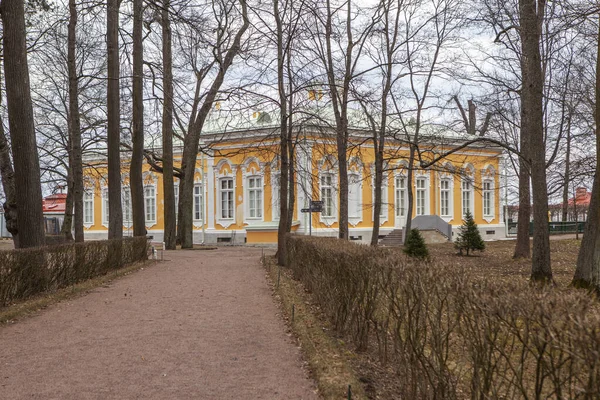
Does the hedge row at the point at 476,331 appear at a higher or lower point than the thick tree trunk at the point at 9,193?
lower

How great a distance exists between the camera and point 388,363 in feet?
19.8

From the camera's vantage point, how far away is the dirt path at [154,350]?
207 inches

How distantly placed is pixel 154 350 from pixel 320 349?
6.11ft

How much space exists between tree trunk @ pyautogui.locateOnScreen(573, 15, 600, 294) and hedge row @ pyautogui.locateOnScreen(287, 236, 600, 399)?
474cm

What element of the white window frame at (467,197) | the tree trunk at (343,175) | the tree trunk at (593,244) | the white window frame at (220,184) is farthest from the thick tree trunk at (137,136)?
the white window frame at (467,197)

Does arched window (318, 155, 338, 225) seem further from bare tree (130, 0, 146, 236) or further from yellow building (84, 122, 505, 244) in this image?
bare tree (130, 0, 146, 236)

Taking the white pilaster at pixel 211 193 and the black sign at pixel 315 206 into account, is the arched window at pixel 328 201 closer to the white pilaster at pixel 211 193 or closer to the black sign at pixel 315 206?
the white pilaster at pixel 211 193

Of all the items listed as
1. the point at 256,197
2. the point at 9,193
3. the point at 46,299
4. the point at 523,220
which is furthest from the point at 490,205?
the point at 46,299

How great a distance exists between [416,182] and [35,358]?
3278cm

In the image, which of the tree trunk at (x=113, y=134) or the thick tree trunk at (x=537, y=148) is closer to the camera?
the thick tree trunk at (x=537, y=148)

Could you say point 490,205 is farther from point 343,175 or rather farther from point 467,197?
point 343,175

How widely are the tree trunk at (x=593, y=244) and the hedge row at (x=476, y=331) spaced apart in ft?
15.6

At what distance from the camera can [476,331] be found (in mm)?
3541

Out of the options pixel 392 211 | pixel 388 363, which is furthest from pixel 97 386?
pixel 392 211
